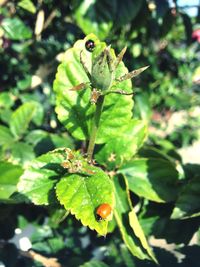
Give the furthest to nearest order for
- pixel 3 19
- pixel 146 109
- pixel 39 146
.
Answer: pixel 146 109 < pixel 3 19 < pixel 39 146

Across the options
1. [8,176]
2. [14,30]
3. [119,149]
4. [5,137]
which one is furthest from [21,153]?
[14,30]

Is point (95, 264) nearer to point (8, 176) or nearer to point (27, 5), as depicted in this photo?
point (8, 176)

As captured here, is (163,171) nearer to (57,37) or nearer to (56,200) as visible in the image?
(56,200)

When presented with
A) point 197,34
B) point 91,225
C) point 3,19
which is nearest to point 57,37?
point 3,19

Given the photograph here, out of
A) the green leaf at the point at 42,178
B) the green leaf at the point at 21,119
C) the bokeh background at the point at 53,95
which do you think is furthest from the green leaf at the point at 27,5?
the green leaf at the point at 42,178

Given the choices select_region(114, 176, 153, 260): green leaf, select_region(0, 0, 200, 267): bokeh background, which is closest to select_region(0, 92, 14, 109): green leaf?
select_region(0, 0, 200, 267): bokeh background

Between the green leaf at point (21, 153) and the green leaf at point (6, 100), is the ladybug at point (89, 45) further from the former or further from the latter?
the green leaf at point (6, 100)
